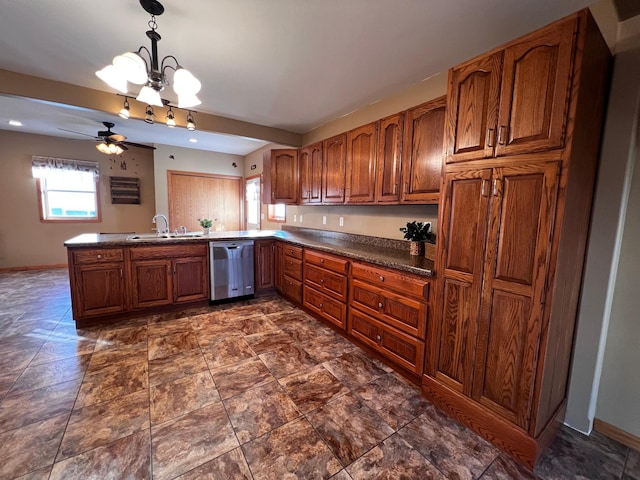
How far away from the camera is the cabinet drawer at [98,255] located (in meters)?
2.82

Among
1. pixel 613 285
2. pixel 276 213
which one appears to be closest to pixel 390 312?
pixel 613 285

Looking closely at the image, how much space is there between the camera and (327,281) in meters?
2.95

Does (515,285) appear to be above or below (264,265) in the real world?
above

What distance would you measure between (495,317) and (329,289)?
1.67 metres

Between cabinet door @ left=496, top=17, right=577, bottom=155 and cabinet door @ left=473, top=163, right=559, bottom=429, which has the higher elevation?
cabinet door @ left=496, top=17, right=577, bottom=155

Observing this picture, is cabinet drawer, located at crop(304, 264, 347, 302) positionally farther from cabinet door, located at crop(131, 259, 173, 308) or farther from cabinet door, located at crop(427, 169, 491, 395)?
cabinet door, located at crop(131, 259, 173, 308)

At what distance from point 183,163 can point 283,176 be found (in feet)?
11.0

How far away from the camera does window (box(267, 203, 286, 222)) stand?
17.2 feet

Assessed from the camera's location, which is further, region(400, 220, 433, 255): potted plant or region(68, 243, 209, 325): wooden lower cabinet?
region(68, 243, 209, 325): wooden lower cabinet

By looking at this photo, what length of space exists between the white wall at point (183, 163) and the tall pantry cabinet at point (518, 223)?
19.3 feet

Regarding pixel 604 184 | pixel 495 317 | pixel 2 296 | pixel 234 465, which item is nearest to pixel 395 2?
pixel 604 184

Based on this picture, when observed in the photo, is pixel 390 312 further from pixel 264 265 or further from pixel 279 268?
pixel 264 265

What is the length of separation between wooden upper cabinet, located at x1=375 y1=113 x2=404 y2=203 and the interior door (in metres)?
4.34

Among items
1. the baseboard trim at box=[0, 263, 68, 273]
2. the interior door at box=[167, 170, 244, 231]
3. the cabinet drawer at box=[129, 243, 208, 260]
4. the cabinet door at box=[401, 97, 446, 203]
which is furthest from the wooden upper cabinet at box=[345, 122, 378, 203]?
the baseboard trim at box=[0, 263, 68, 273]
